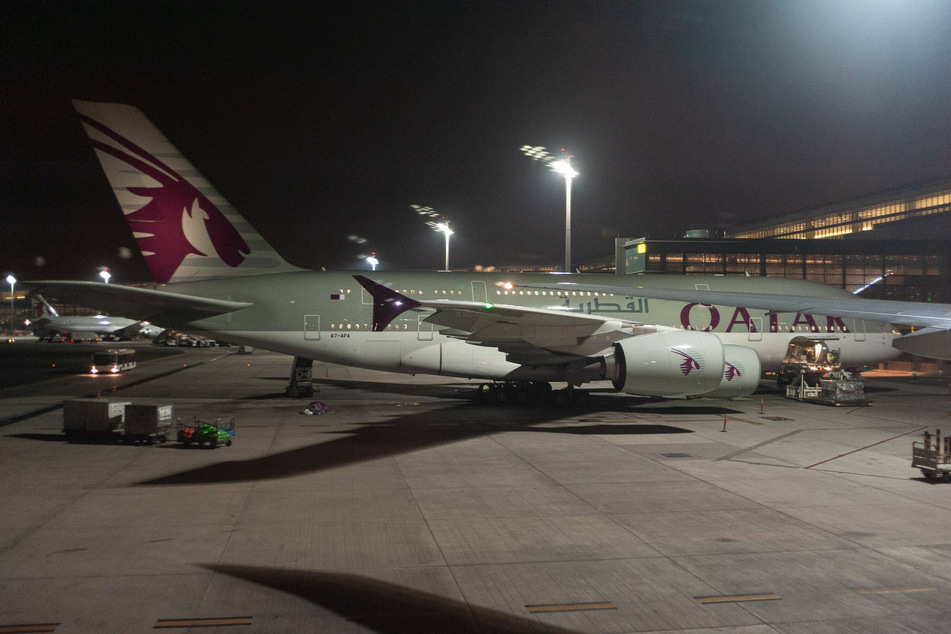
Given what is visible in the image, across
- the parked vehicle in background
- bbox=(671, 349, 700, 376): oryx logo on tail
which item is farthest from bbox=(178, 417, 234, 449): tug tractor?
the parked vehicle in background

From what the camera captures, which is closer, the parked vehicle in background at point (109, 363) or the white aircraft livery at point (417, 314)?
the white aircraft livery at point (417, 314)

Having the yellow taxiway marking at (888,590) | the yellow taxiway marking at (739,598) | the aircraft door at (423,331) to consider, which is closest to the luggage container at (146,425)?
the aircraft door at (423,331)

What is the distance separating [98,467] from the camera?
448 inches

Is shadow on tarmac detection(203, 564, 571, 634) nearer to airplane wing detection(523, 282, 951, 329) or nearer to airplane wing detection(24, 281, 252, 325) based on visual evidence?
airplane wing detection(523, 282, 951, 329)

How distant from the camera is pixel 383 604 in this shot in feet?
19.4

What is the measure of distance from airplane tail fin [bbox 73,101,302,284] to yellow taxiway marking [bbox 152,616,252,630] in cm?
1716

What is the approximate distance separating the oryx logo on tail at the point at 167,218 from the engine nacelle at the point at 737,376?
15.8m

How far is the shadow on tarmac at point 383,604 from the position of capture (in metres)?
5.48

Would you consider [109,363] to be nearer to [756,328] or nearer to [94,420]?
[94,420]

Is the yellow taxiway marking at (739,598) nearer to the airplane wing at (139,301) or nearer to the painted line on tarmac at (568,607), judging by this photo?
the painted line on tarmac at (568,607)

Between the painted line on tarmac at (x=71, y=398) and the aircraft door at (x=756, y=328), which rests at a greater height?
the aircraft door at (x=756, y=328)

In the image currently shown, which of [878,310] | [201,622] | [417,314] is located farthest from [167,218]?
[878,310]

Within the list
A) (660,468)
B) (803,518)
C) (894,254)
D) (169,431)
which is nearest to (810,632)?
(803,518)

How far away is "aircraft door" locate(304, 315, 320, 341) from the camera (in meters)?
20.6
